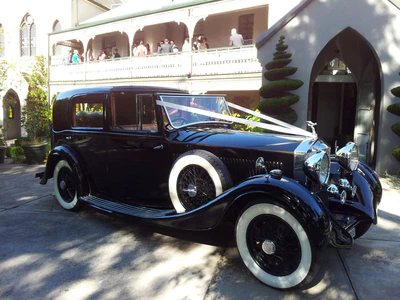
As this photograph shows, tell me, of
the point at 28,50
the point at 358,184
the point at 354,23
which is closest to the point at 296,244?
the point at 358,184

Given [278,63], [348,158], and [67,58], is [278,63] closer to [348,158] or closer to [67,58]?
[348,158]

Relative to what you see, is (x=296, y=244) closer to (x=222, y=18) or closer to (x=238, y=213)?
(x=238, y=213)

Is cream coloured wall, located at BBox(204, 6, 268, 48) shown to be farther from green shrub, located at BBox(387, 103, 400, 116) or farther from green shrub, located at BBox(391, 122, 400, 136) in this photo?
green shrub, located at BBox(391, 122, 400, 136)

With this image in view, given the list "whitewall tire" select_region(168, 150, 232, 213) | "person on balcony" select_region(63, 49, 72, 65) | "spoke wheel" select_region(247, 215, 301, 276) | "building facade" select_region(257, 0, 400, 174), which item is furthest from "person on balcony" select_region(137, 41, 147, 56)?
"spoke wheel" select_region(247, 215, 301, 276)

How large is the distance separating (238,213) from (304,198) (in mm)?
705

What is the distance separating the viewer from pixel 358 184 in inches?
139

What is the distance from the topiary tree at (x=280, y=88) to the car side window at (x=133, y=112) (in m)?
5.20

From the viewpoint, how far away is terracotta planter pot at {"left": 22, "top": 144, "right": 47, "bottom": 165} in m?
9.88

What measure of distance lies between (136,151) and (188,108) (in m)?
0.87

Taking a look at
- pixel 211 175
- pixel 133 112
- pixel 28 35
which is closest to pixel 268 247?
pixel 211 175

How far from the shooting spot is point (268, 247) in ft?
9.13

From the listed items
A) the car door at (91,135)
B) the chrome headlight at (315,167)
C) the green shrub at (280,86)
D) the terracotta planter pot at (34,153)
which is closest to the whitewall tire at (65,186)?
the car door at (91,135)

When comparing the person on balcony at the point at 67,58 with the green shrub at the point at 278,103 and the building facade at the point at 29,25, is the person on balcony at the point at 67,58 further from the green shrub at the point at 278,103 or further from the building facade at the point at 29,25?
the green shrub at the point at 278,103

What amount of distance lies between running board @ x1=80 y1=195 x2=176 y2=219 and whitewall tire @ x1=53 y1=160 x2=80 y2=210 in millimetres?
464
